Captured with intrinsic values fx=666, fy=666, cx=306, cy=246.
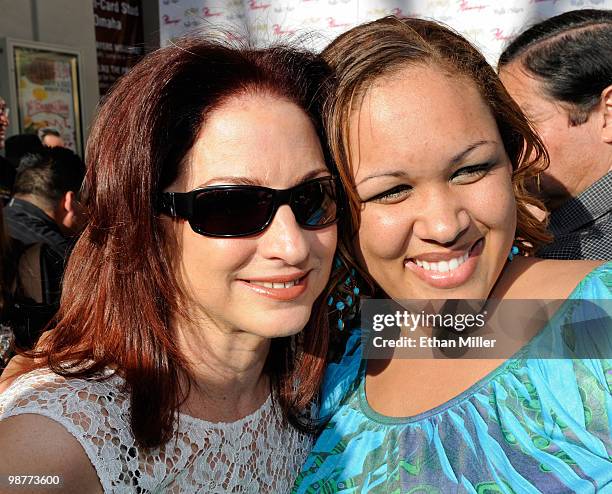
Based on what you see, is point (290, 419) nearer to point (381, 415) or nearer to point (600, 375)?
point (381, 415)

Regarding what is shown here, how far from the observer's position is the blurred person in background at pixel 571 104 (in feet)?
7.85

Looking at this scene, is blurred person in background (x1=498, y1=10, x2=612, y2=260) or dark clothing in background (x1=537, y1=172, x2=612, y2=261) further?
blurred person in background (x1=498, y1=10, x2=612, y2=260)

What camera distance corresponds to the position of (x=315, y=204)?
171cm

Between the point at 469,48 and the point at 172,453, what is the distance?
52.2 inches

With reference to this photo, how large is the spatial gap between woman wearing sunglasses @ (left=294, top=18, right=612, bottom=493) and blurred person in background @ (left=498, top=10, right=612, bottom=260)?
22.8 inches

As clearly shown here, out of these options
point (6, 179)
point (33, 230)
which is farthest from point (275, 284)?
point (6, 179)

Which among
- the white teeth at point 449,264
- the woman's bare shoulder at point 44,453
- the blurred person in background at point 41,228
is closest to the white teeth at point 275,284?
the white teeth at point 449,264

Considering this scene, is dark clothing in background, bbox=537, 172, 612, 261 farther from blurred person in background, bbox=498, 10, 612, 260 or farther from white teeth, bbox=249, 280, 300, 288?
white teeth, bbox=249, 280, 300, 288

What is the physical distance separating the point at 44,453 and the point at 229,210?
656 mm

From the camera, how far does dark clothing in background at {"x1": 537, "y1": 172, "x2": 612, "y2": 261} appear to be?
82.0 inches

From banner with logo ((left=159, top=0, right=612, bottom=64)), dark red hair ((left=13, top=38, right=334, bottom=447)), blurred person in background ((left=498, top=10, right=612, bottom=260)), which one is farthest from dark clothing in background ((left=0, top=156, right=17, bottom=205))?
blurred person in background ((left=498, top=10, right=612, bottom=260))

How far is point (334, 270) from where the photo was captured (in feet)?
6.57

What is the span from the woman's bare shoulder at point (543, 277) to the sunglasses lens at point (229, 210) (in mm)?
684

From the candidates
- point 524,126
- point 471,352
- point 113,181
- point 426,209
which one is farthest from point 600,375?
point 113,181
